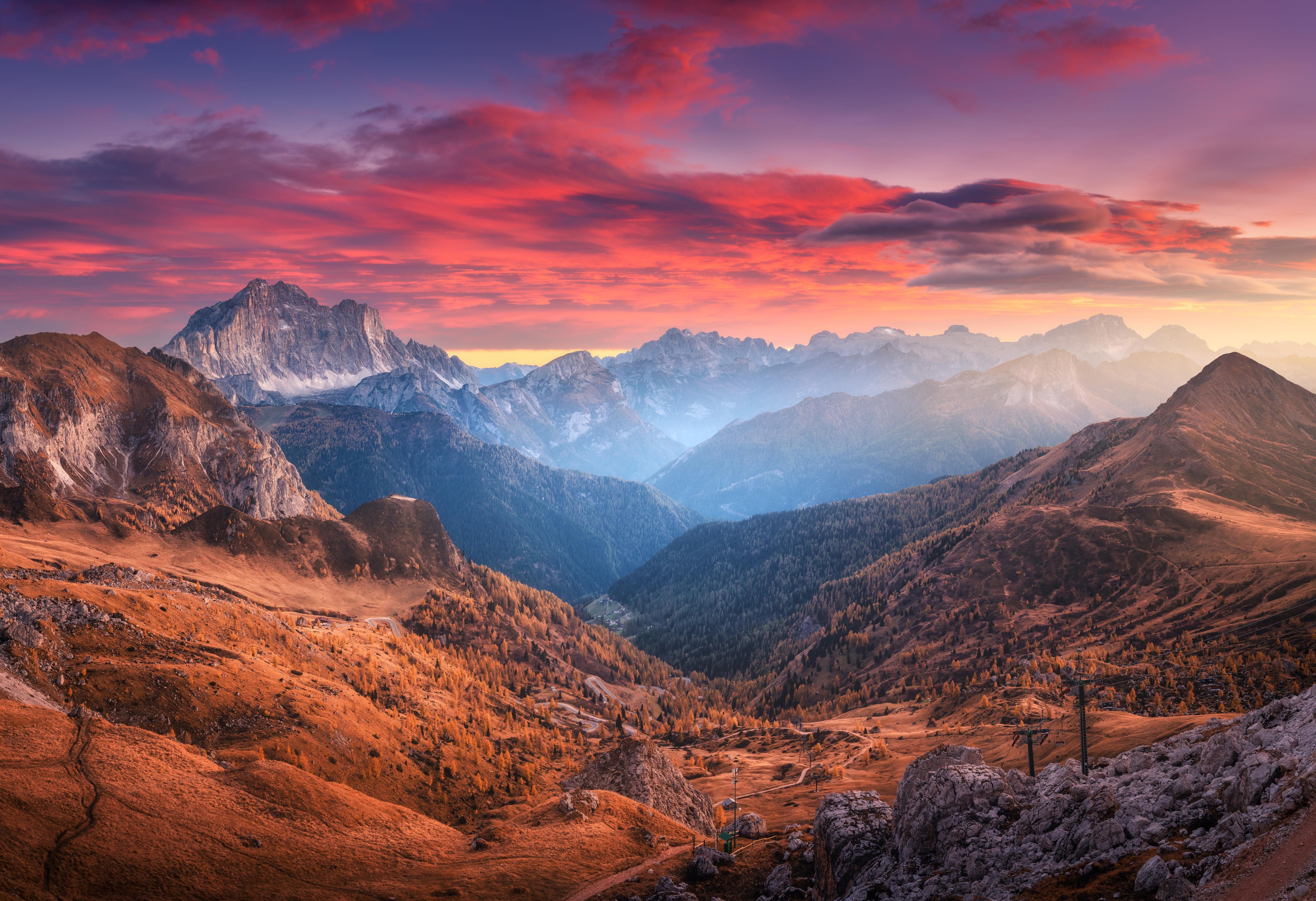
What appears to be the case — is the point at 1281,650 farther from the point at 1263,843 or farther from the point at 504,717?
the point at 504,717

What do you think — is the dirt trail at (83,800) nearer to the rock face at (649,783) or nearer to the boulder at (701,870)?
the boulder at (701,870)

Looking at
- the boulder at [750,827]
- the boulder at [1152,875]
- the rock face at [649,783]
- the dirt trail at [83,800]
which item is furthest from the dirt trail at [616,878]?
the boulder at [1152,875]

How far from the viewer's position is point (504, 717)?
171 meters

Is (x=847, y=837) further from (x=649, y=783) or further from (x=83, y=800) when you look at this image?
(x=83, y=800)

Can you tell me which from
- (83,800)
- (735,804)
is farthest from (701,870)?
(83,800)

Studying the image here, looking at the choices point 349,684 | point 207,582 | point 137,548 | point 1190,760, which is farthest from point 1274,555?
point 137,548

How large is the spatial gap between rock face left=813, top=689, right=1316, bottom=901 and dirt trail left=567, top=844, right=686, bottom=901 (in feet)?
77.8

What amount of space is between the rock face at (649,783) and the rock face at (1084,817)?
5415 centimetres

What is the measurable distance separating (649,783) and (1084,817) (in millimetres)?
81361

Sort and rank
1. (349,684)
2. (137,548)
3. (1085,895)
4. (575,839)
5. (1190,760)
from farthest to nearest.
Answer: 1. (137,548)
2. (349,684)
3. (575,839)
4. (1190,760)
5. (1085,895)

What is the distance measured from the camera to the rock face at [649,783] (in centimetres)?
10856

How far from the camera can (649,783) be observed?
110 metres

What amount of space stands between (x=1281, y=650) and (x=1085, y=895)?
533 ft

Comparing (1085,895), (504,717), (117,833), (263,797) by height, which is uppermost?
(1085,895)
